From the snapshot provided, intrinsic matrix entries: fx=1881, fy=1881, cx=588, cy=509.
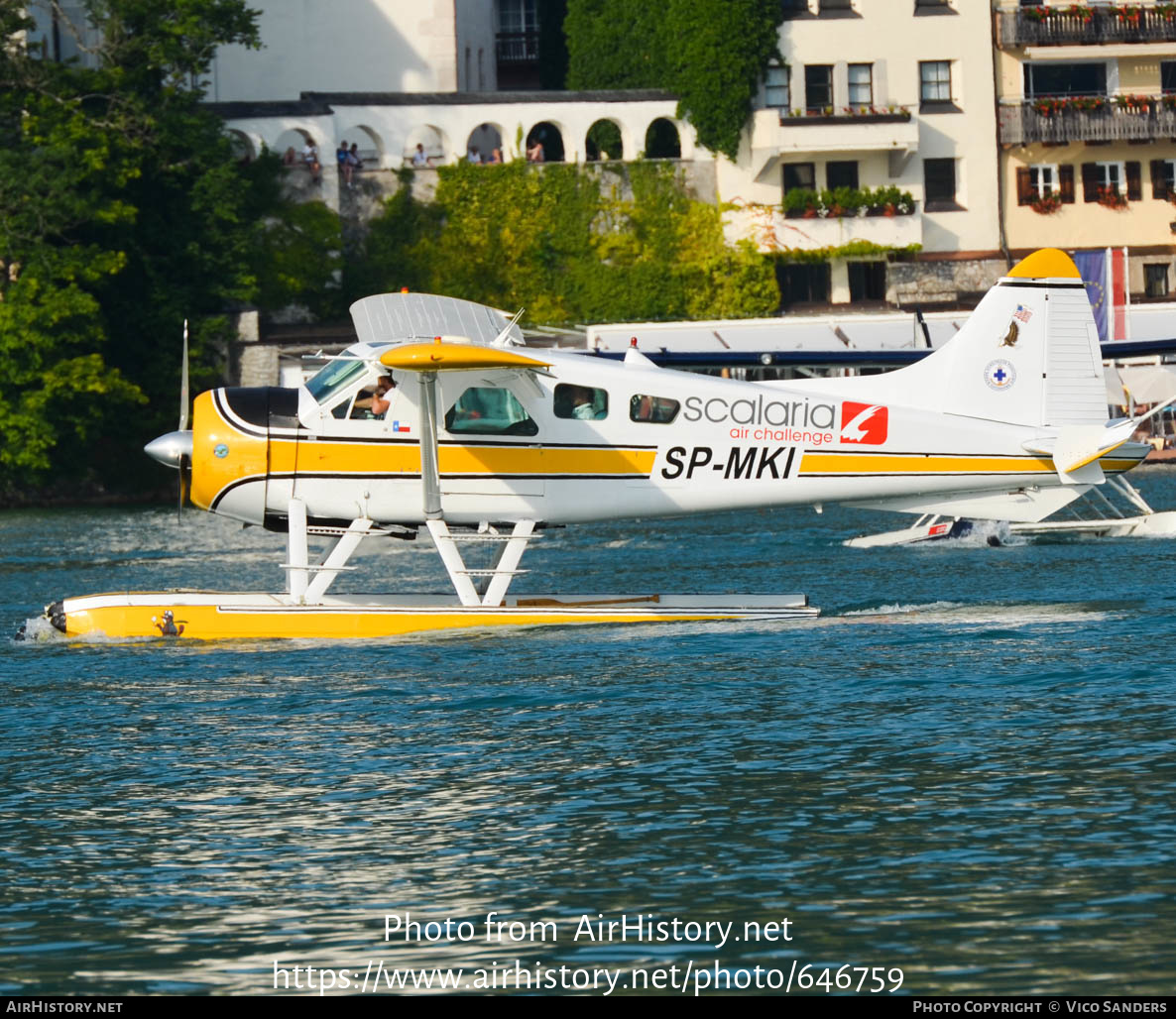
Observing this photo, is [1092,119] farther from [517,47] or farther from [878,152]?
[517,47]

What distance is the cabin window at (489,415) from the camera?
16781 millimetres

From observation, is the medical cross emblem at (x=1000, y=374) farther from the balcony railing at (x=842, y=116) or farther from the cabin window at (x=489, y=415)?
the balcony railing at (x=842, y=116)

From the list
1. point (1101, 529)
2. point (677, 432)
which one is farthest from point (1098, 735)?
point (1101, 529)

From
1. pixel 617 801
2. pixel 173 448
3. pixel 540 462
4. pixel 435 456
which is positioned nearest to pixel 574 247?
pixel 540 462

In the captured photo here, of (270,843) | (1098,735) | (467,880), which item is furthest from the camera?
(1098,735)

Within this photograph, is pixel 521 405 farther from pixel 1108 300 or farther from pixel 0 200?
pixel 1108 300

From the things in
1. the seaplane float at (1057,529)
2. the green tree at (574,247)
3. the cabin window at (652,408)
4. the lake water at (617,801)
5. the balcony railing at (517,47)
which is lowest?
the seaplane float at (1057,529)

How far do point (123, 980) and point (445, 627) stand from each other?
29.9 ft

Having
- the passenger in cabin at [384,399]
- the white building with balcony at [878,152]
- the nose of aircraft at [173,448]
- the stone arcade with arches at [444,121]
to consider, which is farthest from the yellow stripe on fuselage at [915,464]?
the white building with balcony at [878,152]

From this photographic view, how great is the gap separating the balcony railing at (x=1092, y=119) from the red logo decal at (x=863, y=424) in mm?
39977

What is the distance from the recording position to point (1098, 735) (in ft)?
39.5

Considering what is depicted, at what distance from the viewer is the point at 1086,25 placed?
54.4 meters

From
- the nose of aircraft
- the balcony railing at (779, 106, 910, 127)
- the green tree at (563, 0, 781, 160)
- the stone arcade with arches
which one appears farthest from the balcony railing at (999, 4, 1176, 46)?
the nose of aircraft

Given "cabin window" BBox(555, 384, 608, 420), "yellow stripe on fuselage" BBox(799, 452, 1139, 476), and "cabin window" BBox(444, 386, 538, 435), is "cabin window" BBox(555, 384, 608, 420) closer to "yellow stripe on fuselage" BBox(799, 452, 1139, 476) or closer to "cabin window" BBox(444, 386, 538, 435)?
"cabin window" BBox(444, 386, 538, 435)
